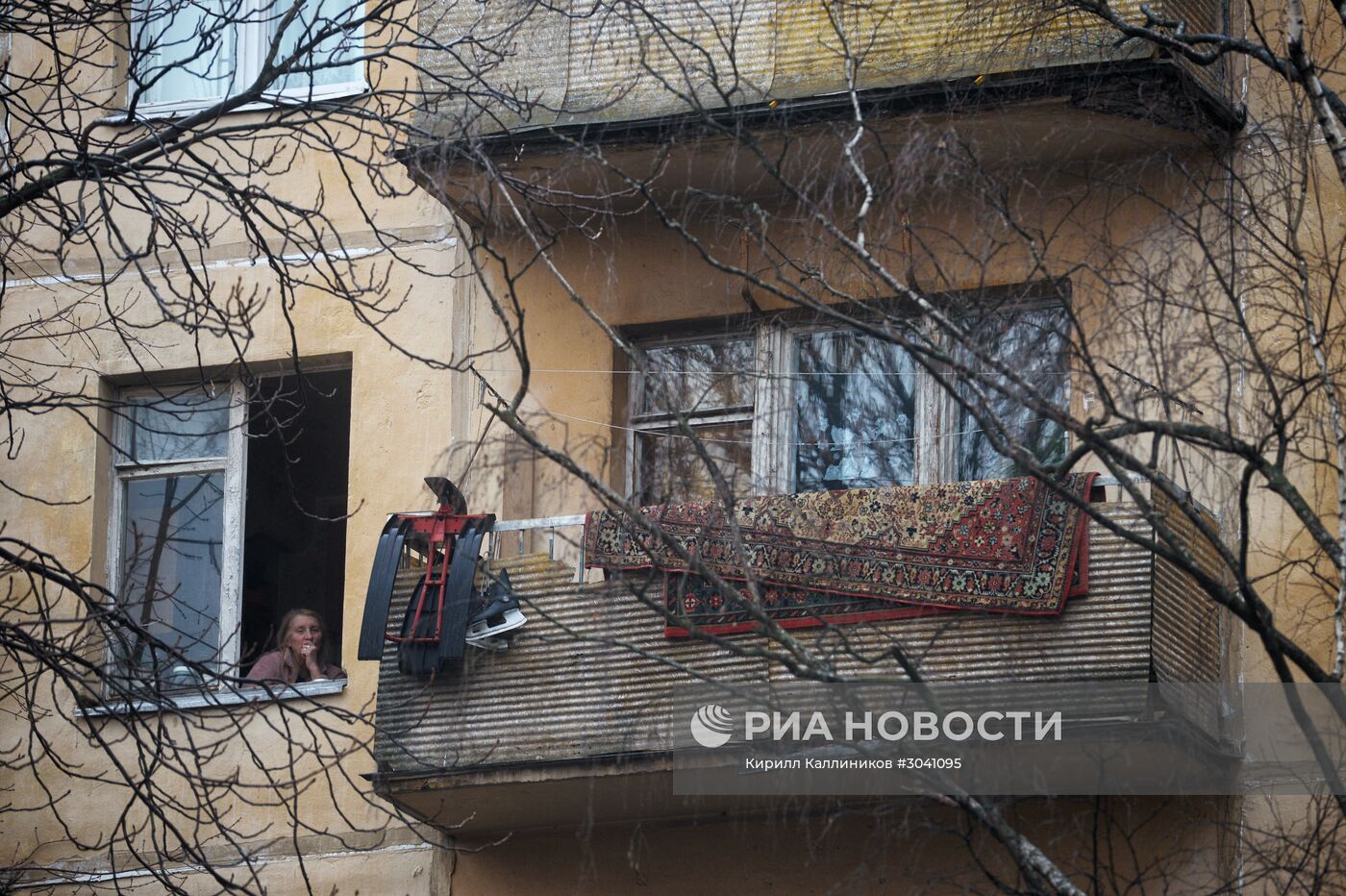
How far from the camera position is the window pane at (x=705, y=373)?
1177 cm

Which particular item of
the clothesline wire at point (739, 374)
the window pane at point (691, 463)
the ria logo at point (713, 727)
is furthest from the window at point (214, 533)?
the ria logo at point (713, 727)

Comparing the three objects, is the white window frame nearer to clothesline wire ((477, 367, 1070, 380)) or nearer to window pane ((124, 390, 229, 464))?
window pane ((124, 390, 229, 464))

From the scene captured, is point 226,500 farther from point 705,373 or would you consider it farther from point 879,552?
point 879,552

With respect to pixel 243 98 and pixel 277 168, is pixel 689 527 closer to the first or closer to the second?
pixel 243 98

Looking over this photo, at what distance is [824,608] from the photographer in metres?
10.0

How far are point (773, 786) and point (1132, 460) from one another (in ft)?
9.99

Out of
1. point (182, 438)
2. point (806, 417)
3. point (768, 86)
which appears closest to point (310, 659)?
point (182, 438)

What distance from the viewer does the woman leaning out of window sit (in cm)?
1205

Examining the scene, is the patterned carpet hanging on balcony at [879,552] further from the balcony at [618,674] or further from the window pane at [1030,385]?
the window pane at [1030,385]

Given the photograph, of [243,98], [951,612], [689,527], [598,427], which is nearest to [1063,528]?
[951,612]

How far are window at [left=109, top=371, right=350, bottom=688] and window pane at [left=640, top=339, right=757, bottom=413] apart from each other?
1.87 metres

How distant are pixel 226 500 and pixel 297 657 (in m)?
1.22

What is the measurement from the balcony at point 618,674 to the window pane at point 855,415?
1.32 metres

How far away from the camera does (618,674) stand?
10.3 meters
